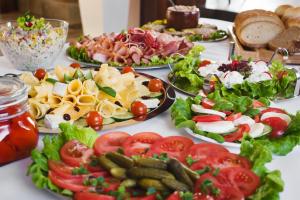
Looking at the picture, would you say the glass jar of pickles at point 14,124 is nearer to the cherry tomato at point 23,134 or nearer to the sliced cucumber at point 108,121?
the cherry tomato at point 23,134

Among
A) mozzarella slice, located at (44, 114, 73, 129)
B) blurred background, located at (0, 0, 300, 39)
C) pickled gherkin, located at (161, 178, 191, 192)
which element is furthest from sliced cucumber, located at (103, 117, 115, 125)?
blurred background, located at (0, 0, 300, 39)

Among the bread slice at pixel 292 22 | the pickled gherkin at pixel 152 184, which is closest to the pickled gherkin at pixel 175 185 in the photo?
the pickled gherkin at pixel 152 184

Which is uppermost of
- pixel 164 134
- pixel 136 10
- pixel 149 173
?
pixel 149 173

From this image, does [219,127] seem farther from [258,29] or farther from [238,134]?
[258,29]

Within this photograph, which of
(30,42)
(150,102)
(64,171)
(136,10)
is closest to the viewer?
(64,171)

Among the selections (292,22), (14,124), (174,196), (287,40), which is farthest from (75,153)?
(292,22)

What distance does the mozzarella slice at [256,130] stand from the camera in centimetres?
104

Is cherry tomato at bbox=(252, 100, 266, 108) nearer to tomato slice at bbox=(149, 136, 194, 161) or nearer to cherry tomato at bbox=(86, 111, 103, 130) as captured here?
tomato slice at bbox=(149, 136, 194, 161)

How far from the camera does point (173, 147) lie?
0.96 meters

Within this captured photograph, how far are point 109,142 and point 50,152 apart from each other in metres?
0.13

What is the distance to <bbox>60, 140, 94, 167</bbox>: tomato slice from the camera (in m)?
0.88

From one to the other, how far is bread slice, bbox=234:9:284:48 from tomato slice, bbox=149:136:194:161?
1154 millimetres

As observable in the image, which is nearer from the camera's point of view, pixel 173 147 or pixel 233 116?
pixel 173 147

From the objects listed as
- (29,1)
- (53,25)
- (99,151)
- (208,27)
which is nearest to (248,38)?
(208,27)
